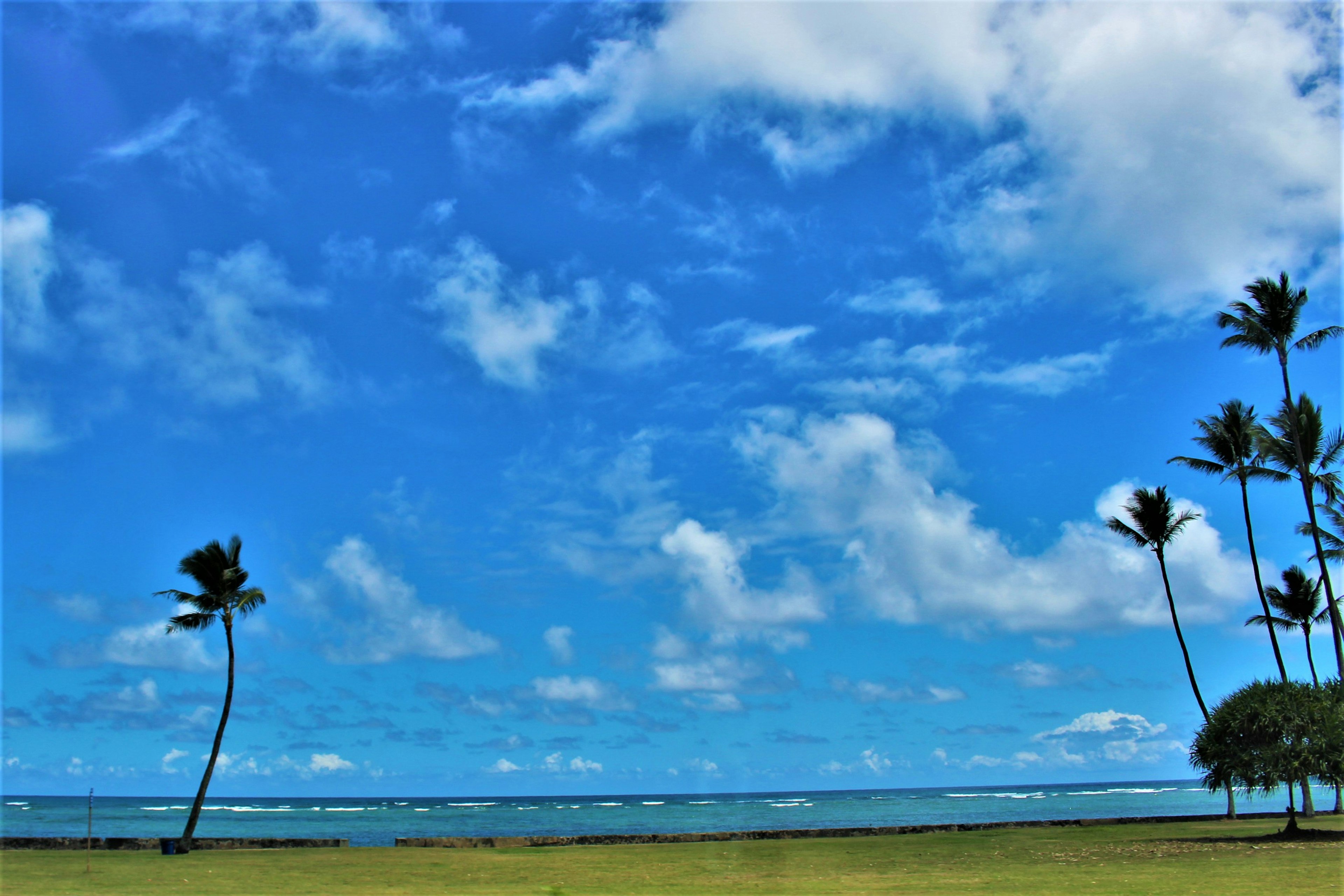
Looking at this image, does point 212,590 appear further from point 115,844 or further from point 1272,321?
point 1272,321

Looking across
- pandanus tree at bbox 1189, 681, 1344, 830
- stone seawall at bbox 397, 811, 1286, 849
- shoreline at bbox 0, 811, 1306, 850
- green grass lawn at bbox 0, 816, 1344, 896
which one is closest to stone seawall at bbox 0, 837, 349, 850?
shoreline at bbox 0, 811, 1306, 850

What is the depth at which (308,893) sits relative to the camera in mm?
17188

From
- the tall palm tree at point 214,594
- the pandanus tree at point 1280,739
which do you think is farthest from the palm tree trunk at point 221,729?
the pandanus tree at point 1280,739

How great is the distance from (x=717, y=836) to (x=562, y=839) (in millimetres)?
5654

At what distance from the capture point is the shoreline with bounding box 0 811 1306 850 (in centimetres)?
2908

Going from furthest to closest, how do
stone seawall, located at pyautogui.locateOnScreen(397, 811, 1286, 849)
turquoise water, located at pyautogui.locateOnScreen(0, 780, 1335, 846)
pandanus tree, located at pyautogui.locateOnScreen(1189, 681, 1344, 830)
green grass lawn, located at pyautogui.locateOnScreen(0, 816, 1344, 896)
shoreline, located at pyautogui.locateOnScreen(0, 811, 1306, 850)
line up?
1. turquoise water, located at pyautogui.locateOnScreen(0, 780, 1335, 846)
2. stone seawall, located at pyautogui.locateOnScreen(397, 811, 1286, 849)
3. shoreline, located at pyautogui.locateOnScreen(0, 811, 1306, 850)
4. pandanus tree, located at pyautogui.locateOnScreen(1189, 681, 1344, 830)
5. green grass lawn, located at pyautogui.locateOnScreen(0, 816, 1344, 896)

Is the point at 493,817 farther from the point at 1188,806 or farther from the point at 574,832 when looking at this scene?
the point at 1188,806

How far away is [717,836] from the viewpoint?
1280 inches

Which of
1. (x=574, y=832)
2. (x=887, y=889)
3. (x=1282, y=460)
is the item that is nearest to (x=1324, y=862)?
(x=887, y=889)

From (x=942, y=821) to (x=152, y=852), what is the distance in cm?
5185

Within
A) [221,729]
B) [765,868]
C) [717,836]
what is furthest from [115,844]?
A: [765,868]

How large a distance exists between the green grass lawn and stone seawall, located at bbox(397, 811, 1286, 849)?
1.51m

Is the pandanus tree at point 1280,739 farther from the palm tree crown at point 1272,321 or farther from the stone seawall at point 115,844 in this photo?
the stone seawall at point 115,844

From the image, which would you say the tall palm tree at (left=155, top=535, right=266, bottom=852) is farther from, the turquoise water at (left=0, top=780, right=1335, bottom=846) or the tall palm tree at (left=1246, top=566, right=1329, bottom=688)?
the tall palm tree at (left=1246, top=566, right=1329, bottom=688)
